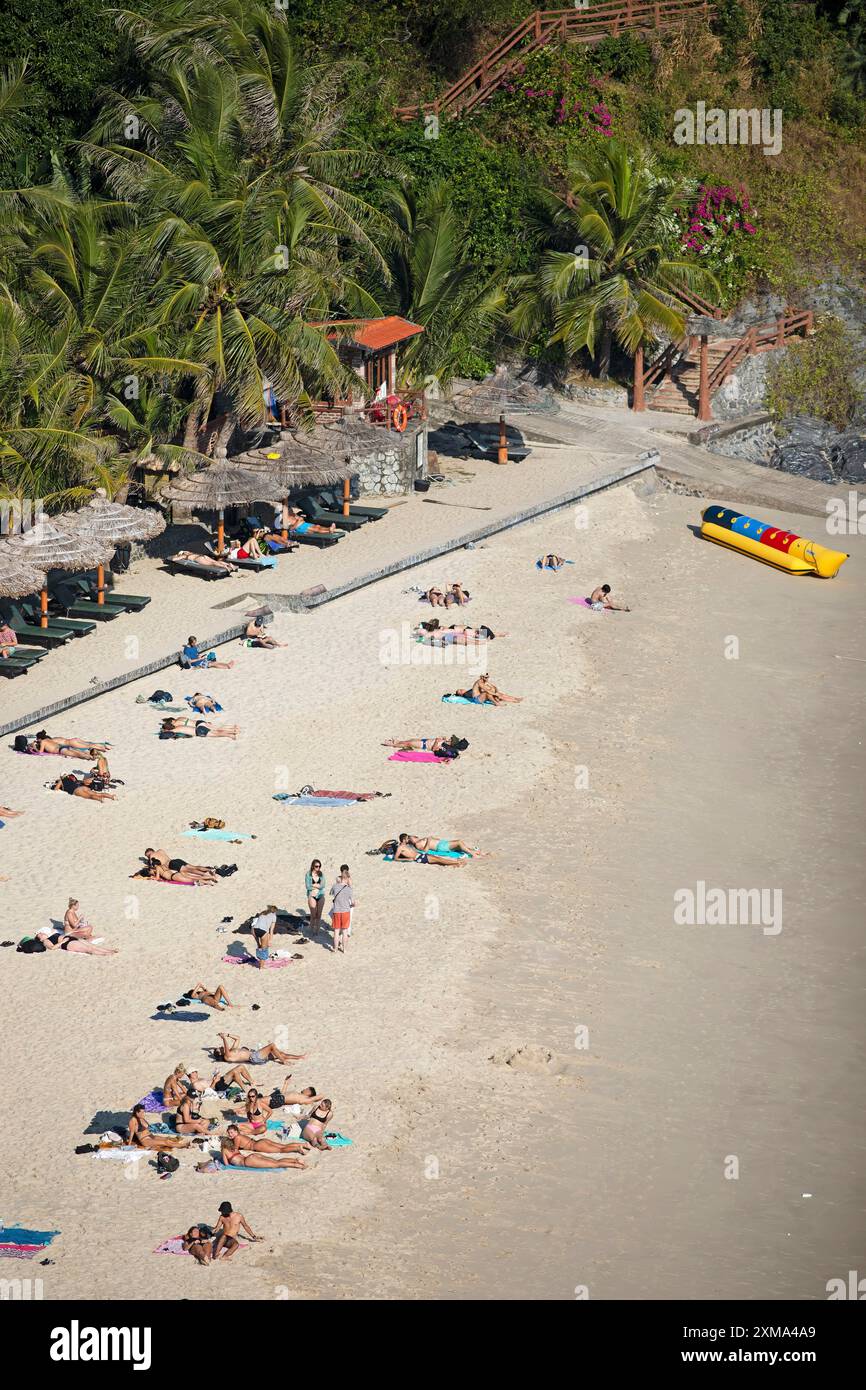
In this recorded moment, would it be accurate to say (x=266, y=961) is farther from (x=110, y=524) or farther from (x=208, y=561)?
(x=208, y=561)

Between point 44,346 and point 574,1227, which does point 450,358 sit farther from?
point 574,1227

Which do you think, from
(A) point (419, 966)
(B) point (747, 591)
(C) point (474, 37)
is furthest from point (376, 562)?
(C) point (474, 37)

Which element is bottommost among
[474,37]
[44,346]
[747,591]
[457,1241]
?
[457,1241]

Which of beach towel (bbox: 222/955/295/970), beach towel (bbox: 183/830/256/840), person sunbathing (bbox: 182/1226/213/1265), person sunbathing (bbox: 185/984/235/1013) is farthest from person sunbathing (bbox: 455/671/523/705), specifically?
person sunbathing (bbox: 182/1226/213/1265)

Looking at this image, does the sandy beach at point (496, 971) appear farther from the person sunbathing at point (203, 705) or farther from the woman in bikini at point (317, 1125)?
the person sunbathing at point (203, 705)

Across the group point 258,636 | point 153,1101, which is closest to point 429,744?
point 258,636

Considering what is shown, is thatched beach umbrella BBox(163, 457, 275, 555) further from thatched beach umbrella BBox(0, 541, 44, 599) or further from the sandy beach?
thatched beach umbrella BBox(0, 541, 44, 599)

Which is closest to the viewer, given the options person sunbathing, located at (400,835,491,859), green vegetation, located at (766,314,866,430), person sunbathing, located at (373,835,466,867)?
person sunbathing, located at (373,835,466,867)
